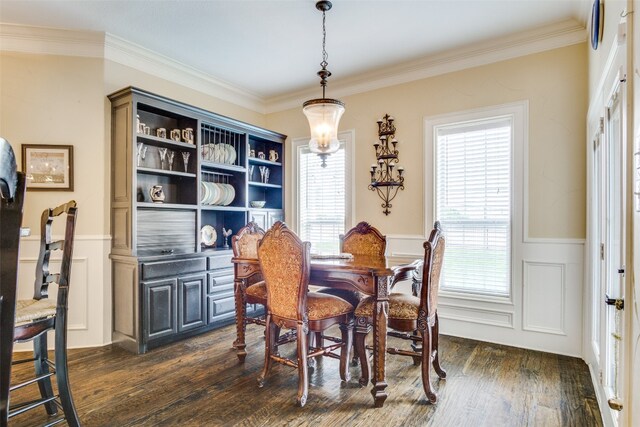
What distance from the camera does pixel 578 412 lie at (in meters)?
2.25

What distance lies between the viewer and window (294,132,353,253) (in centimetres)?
454

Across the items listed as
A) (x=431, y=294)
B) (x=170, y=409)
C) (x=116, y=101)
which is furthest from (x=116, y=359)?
(x=431, y=294)

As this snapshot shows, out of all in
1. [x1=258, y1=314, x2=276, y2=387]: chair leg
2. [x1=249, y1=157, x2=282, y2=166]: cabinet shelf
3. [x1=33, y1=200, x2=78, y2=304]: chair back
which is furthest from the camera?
[x1=249, y1=157, x2=282, y2=166]: cabinet shelf

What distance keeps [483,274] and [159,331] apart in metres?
3.18

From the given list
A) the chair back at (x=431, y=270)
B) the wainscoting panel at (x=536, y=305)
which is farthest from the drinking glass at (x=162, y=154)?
the wainscoting panel at (x=536, y=305)

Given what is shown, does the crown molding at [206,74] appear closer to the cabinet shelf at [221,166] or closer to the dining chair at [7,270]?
the cabinet shelf at [221,166]

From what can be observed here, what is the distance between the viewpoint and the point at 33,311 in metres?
1.73

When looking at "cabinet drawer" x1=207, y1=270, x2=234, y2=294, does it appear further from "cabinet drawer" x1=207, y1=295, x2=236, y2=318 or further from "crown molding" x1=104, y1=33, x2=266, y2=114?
"crown molding" x1=104, y1=33, x2=266, y2=114

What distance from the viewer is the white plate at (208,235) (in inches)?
171

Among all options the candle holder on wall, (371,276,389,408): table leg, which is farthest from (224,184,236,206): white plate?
(371,276,389,408): table leg

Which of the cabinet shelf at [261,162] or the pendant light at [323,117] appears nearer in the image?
the pendant light at [323,117]

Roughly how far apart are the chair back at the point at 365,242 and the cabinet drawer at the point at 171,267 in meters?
1.50

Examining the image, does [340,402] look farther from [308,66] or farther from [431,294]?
[308,66]

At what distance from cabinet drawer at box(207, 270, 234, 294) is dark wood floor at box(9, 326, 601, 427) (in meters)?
0.76
